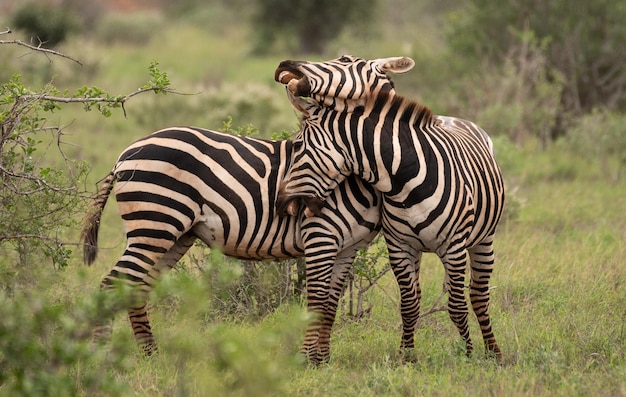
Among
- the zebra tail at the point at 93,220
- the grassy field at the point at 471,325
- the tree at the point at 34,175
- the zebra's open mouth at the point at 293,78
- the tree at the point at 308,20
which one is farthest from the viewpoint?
the tree at the point at 308,20

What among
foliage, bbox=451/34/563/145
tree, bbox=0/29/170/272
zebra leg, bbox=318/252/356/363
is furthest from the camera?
foliage, bbox=451/34/563/145

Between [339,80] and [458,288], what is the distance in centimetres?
148

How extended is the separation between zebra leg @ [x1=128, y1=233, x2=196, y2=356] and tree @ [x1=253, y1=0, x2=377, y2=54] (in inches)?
753

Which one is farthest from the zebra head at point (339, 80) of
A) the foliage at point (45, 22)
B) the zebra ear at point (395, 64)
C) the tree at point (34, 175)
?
the foliage at point (45, 22)

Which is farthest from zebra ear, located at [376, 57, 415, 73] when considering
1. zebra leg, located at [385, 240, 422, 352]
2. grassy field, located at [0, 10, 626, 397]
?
grassy field, located at [0, 10, 626, 397]

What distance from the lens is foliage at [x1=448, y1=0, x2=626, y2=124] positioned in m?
13.6

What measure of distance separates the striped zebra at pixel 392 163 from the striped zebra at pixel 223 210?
16cm

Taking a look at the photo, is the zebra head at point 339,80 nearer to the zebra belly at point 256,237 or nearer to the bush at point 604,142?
the zebra belly at point 256,237

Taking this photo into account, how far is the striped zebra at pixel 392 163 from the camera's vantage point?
5113 mm

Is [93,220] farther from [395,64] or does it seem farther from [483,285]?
[483,285]

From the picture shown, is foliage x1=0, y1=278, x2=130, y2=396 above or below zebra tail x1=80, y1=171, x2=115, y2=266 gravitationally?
below

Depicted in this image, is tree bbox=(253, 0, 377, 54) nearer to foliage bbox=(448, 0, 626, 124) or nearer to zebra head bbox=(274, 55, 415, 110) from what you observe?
foliage bbox=(448, 0, 626, 124)

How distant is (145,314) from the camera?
5.68 m

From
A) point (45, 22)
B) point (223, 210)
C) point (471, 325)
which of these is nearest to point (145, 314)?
point (223, 210)
